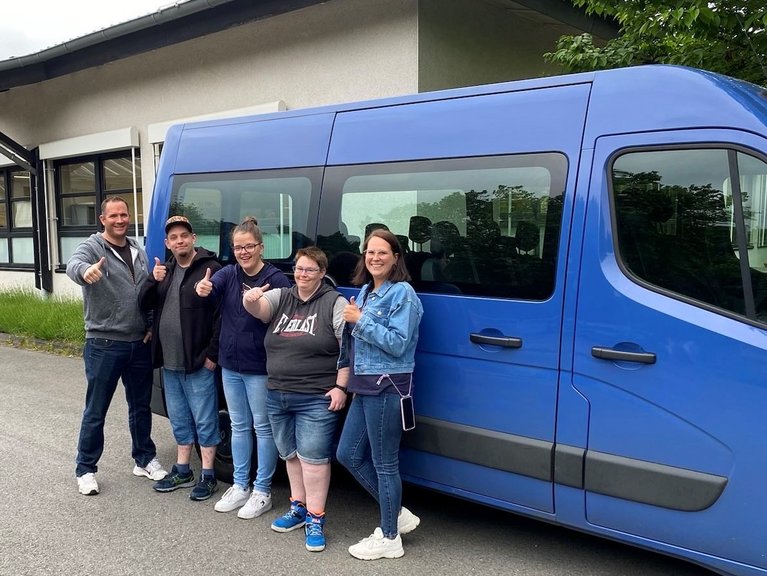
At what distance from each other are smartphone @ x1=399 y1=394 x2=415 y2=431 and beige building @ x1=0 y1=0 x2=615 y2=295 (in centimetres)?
455

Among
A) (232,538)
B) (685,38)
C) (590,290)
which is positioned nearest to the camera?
(590,290)

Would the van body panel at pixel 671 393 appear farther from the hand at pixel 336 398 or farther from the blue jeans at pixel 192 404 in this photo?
the blue jeans at pixel 192 404

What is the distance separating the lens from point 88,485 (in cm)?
417

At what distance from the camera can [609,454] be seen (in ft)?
9.34

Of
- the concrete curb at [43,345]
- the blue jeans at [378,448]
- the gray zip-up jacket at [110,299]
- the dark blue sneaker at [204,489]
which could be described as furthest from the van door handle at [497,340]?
the concrete curb at [43,345]

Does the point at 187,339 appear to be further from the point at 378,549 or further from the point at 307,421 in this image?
the point at 378,549

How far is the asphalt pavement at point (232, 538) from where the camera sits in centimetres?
325

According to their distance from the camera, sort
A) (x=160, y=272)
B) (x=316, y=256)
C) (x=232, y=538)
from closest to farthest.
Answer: (x=316, y=256), (x=232, y=538), (x=160, y=272)

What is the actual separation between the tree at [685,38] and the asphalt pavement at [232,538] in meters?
3.00

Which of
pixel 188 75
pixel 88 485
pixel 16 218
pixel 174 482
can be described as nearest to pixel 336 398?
pixel 174 482

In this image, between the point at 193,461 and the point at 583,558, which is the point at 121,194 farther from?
the point at 583,558

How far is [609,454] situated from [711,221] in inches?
41.4

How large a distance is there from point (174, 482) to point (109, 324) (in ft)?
3.56

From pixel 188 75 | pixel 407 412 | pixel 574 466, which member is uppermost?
pixel 188 75
